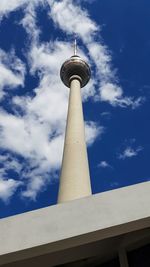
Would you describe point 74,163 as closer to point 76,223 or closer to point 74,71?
point 76,223

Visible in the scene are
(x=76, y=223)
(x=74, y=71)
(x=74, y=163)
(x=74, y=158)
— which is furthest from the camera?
(x=74, y=71)

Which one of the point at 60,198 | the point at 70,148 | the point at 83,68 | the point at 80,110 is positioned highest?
the point at 83,68

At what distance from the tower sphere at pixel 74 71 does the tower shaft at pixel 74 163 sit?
8838 mm

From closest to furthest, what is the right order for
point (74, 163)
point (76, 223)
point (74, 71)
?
point (76, 223) < point (74, 163) < point (74, 71)

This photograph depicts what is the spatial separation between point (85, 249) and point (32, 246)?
141 centimetres

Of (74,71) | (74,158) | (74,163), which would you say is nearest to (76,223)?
(74,163)

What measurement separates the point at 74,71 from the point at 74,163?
720 inches

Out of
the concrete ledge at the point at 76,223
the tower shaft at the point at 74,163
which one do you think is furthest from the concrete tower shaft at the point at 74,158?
the concrete ledge at the point at 76,223

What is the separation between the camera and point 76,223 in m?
6.32

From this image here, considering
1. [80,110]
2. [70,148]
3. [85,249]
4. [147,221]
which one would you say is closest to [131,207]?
[147,221]

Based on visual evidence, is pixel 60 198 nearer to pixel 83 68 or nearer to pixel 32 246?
pixel 32 246

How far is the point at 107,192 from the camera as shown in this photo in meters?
6.49

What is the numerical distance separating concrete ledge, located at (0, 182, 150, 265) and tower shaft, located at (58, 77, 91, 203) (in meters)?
14.1

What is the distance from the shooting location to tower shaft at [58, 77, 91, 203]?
70.7 ft
